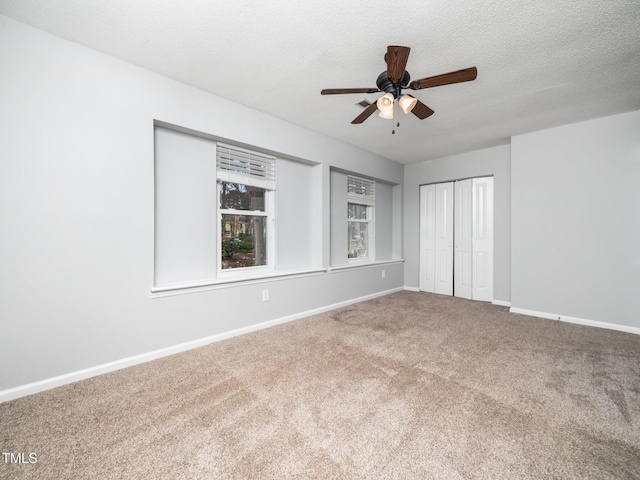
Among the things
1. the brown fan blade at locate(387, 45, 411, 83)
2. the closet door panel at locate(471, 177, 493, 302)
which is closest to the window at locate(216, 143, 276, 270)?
the brown fan blade at locate(387, 45, 411, 83)

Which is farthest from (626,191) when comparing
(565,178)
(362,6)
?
(362,6)

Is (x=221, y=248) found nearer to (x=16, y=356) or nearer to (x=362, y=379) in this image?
(x=16, y=356)

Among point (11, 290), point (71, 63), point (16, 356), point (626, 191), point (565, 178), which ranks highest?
point (71, 63)

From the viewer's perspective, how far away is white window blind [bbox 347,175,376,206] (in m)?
4.76

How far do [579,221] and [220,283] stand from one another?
4611 mm

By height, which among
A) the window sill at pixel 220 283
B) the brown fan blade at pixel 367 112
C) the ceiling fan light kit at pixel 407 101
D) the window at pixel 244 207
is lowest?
the window sill at pixel 220 283

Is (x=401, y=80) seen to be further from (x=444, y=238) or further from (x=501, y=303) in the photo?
(x=501, y=303)

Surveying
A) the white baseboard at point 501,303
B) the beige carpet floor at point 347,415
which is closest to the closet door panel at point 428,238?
the white baseboard at point 501,303

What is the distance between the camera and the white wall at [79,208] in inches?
73.0

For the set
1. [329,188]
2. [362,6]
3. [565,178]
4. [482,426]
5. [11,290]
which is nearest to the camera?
[482,426]

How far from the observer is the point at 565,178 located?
3.56 meters

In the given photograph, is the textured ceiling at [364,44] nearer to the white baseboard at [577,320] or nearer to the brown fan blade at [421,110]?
the brown fan blade at [421,110]

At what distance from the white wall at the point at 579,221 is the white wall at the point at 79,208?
432 cm

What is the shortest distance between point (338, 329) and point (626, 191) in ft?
12.7
